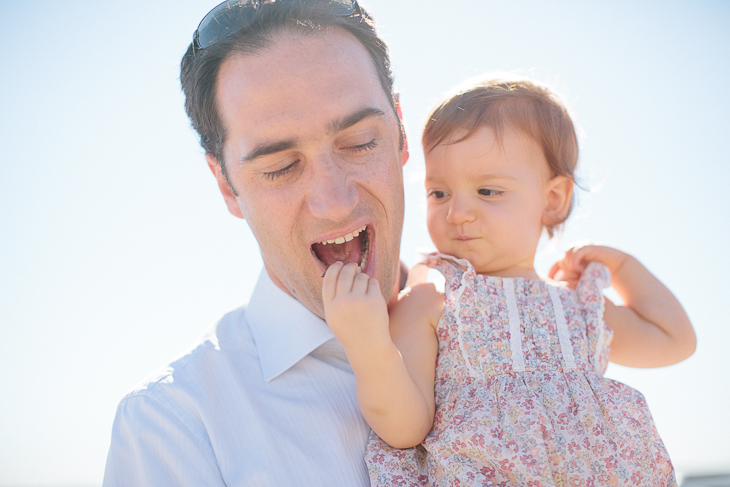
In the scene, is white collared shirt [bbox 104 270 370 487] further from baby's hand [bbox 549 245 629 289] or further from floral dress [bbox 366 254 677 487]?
baby's hand [bbox 549 245 629 289]

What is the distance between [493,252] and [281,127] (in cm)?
104

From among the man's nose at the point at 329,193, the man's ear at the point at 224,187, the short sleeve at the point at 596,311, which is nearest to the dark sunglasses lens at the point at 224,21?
the man's ear at the point at 224,187

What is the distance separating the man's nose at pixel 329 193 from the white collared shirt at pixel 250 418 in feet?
1.62

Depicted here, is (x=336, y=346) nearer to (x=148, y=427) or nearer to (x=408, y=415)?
(x=408, y=415)

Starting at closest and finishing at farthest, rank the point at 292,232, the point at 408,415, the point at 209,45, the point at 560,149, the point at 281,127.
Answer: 1. the point at 408,415
2. the point at 281,127
3. the point at 292,232
4. the point at 209,45
5. the point at 560,149

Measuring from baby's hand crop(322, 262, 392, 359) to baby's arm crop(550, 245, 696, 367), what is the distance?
1.19m

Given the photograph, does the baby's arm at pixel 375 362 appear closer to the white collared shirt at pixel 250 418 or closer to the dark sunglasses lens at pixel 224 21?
the white collared shirt at pixel 250 418

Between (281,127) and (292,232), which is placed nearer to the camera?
(281,127)

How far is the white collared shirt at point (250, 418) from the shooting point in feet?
6.04

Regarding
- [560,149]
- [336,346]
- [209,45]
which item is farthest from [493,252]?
[209,45]

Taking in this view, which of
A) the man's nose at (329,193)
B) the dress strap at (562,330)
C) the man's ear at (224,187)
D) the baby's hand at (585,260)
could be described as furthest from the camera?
the baby's hand at (585,260)

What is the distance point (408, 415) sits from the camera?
1842mm

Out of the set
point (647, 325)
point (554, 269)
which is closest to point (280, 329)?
point (554, 269)

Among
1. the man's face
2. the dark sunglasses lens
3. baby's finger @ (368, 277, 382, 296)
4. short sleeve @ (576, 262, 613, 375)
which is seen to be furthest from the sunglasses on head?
short sleeve @ (576, 262, 613, 375)
